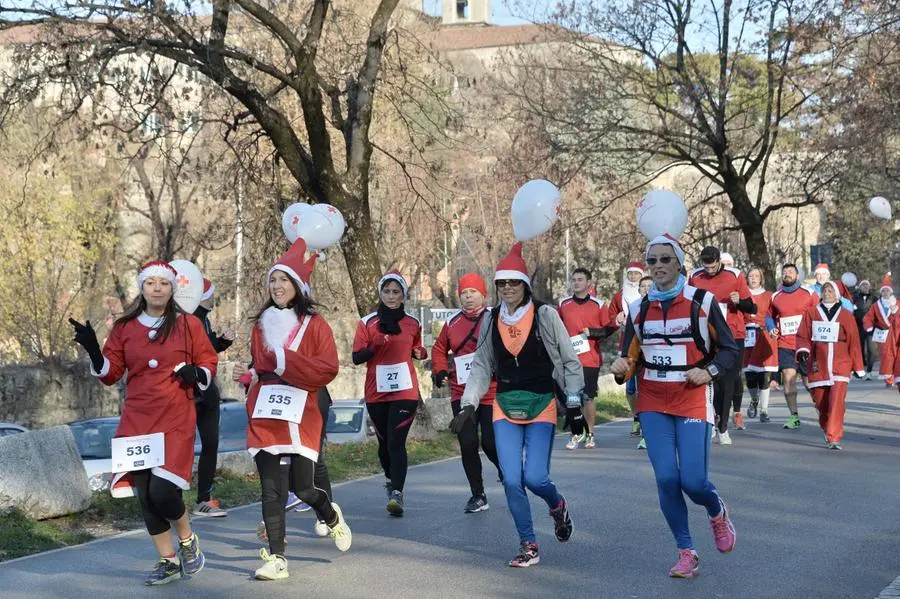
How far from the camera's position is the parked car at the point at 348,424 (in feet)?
61.9

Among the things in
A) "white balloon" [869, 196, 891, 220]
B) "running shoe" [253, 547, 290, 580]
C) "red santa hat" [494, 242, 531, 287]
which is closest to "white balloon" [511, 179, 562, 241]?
"red santa hat" [494, 242, 531, 287]

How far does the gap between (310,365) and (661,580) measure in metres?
2.48

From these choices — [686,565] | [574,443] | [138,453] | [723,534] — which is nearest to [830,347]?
[574,443]

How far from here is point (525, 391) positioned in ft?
27.4

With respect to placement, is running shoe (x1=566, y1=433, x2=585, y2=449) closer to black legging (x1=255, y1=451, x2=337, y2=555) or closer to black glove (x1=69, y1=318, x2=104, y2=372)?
black legging (x1=255, y1=451, x2=337, y2=555)

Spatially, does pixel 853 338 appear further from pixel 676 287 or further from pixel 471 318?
pixel 676 287

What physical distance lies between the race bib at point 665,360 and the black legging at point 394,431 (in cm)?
328

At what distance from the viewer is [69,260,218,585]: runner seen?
794 cm

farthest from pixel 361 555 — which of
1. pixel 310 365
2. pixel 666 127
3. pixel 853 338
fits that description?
pixel 666 127

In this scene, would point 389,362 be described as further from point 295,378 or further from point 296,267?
point 295,378

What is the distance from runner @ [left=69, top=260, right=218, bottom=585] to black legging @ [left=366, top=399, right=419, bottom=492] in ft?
9.54

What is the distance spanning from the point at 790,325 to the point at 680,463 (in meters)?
10.4

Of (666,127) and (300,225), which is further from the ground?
(666,127)

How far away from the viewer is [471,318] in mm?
11227
